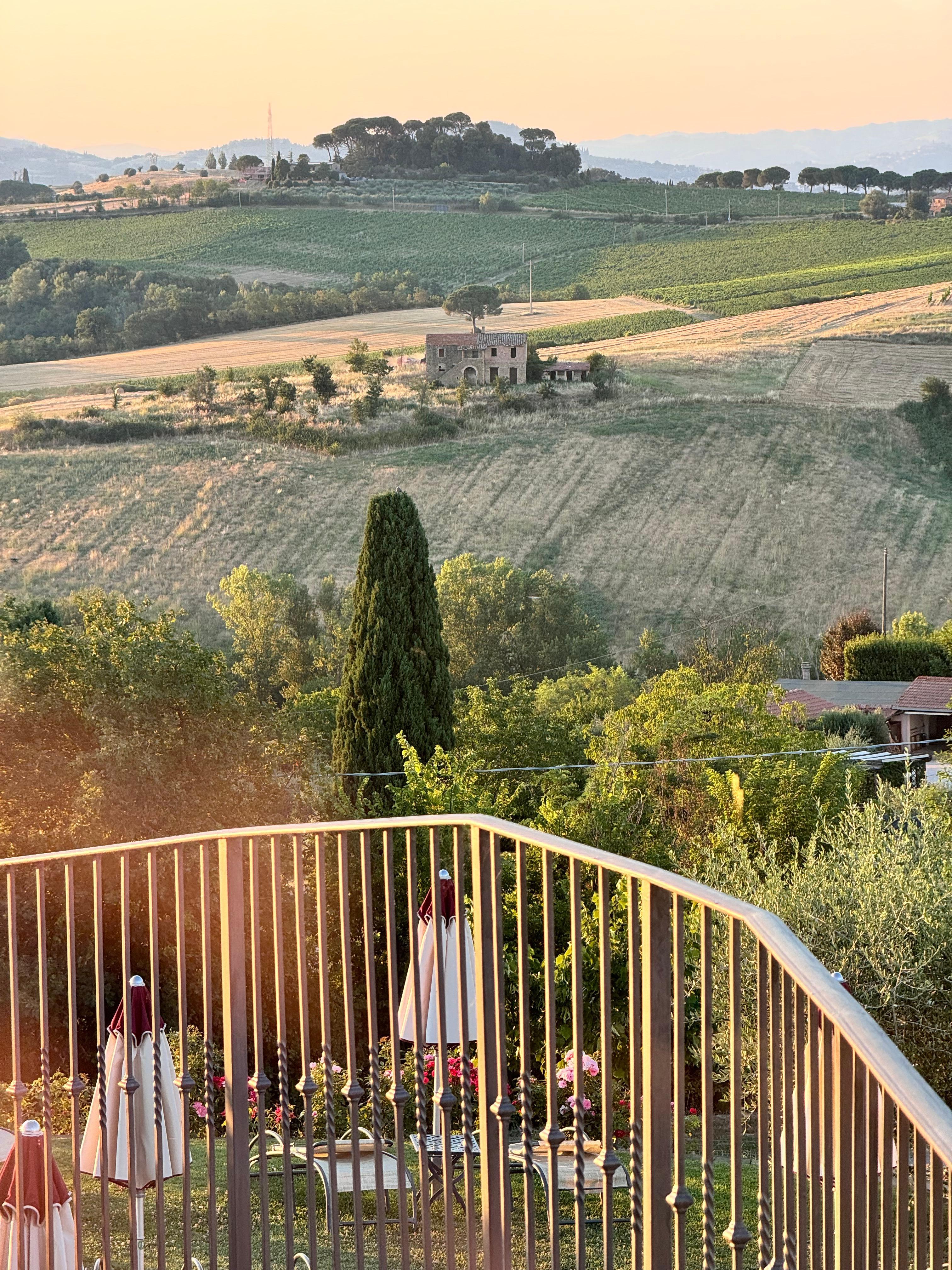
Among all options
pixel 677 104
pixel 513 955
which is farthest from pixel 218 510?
pixel 677 104

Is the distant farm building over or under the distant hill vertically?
under

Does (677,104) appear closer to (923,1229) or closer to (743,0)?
(743,0)

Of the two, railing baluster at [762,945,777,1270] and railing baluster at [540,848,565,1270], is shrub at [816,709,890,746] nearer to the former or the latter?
railing baluster at [540,848,565,1270]

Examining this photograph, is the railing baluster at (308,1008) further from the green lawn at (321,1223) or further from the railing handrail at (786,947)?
the green lawn at (321,1223)

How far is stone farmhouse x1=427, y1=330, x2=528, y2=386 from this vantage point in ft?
184

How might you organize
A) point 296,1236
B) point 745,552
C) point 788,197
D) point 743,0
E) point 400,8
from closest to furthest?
point 296,1236
point 745,552
point 788,197
point 743,0
point 400,8

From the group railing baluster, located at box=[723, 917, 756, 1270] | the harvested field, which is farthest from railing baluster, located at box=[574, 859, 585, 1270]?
the harvested field

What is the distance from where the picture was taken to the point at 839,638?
38.2 metres

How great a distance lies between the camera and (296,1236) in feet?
20.5

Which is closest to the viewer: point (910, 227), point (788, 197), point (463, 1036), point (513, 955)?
point (463, 1036)

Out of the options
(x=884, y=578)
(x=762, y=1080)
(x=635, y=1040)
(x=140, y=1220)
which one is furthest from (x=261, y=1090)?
(x=884, y=578)

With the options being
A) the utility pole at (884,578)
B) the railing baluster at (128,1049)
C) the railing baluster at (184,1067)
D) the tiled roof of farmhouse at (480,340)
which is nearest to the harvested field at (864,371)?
the tiled roof of farmhouse at (480,340)

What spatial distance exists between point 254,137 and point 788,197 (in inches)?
1529

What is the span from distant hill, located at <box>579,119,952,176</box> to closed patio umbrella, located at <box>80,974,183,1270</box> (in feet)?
297
